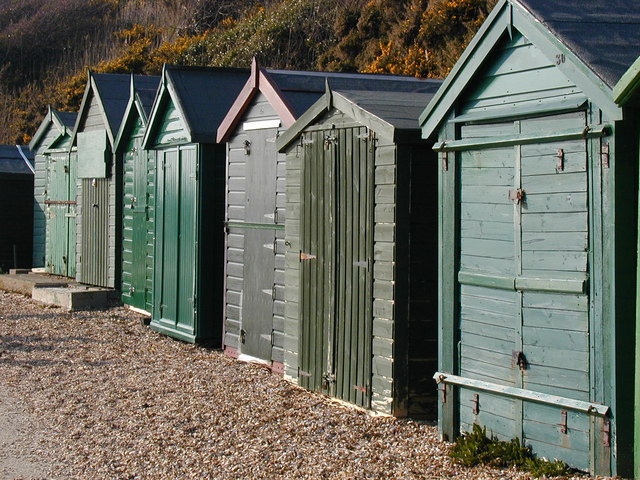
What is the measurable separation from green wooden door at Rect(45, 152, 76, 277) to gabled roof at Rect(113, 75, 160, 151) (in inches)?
116

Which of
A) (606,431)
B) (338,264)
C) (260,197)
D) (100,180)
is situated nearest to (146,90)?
(100,180)

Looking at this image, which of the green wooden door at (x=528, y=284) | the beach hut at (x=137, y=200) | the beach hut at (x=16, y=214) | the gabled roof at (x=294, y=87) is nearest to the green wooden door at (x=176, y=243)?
the beach hut at (x=137, y=200)

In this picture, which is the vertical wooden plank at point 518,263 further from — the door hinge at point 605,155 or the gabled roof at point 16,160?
the gabled roof at point 16,160

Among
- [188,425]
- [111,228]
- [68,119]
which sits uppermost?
[68,119]

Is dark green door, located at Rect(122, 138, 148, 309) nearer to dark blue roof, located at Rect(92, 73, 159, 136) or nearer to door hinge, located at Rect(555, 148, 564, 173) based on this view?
dark blue roof, located at Rect(92, 73, 159, 136)

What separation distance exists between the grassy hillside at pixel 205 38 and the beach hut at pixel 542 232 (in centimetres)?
1265

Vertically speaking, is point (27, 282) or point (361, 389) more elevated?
point (27, 282)

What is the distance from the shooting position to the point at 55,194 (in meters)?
18.0

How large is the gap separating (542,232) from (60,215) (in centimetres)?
1325

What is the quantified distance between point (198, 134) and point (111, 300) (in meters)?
4.89

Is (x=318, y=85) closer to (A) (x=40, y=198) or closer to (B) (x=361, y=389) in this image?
(B) (x=361, y=389)

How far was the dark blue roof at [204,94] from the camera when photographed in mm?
11469

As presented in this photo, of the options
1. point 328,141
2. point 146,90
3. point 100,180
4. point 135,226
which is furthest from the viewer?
point 100,180

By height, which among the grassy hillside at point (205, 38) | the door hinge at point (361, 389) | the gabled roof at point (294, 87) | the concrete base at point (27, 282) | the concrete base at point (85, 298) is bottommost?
the door hinge at point (361, 389)
